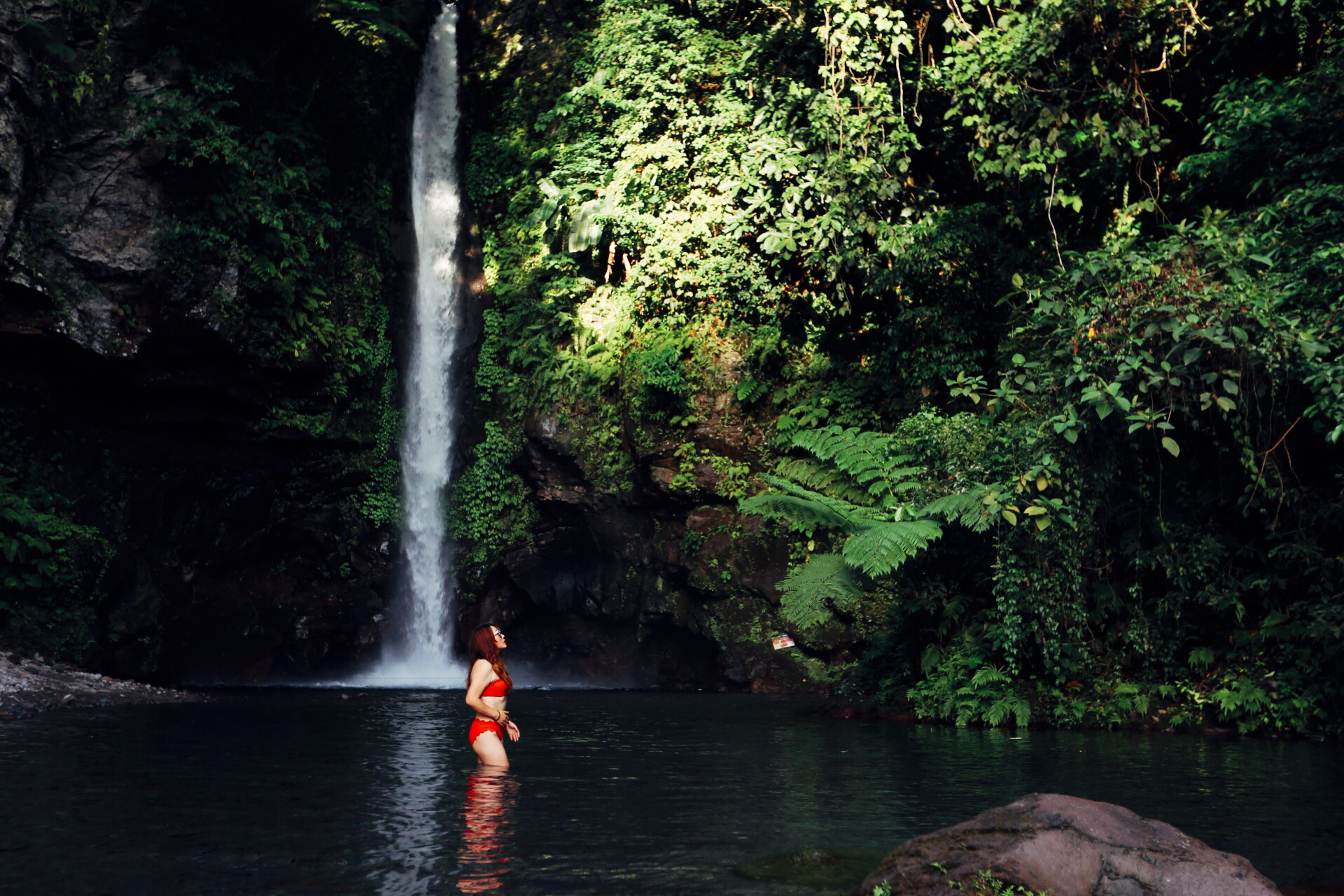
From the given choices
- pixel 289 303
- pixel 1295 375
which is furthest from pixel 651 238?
pixel 1295 375

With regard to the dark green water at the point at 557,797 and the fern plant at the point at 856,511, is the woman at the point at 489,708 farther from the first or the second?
the fern plant at the point at 856,511

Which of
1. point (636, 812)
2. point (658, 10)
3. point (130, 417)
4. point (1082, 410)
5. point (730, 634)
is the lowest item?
point (636, 812)

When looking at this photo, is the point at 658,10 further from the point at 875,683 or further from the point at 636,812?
the point at 636,812

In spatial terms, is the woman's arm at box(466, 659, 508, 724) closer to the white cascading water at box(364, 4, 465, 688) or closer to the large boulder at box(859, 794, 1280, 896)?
the large boulder at box(859, 794, 1280, 896)

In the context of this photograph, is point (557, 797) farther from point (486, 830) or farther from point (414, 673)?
point (414, 673)

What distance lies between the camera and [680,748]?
909 cm

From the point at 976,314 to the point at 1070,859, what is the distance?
12.0 metres

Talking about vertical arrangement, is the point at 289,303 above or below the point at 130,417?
above

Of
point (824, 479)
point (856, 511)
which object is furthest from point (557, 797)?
point (824, 479)

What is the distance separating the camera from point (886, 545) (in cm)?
995

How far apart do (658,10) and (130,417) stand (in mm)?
10907

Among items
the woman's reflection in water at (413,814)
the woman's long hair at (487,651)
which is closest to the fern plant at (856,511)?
the woman's long hair at (487,651)

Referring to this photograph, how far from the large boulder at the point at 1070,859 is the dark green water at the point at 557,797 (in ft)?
1.91

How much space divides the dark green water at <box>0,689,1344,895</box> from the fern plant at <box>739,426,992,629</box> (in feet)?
4.58
